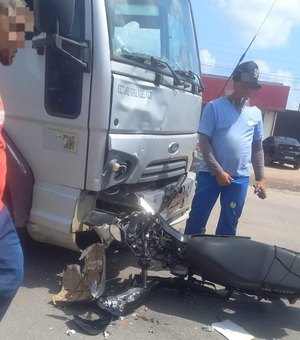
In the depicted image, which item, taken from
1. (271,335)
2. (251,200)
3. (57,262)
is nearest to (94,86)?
(57,262)

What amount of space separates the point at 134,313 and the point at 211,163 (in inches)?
58.8

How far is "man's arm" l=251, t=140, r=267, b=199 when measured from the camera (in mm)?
4723

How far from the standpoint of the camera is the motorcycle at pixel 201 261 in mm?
3527

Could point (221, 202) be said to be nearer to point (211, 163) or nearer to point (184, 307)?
point (211, 163)

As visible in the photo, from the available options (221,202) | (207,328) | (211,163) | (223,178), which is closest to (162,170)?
(211,163)

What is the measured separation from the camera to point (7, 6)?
1.79 m

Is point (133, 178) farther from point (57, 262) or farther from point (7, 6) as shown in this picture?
point (7, 6)

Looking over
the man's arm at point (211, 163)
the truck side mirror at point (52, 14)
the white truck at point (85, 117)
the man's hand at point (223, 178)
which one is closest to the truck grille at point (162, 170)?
the white truck at point (85, 117)

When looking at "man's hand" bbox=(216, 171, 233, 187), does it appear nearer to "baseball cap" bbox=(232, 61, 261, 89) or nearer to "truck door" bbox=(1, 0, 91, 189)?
"baseball cap" bbox=(232, 61, 261, 89)

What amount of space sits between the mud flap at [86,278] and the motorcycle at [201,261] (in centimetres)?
11

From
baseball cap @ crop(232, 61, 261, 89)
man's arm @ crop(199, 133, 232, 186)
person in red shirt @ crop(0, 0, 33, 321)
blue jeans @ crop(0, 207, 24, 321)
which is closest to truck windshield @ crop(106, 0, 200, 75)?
baseball cap @ crop(232, 61, 261, 89)

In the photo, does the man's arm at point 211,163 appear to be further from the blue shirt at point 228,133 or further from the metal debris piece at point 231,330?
the metal debris piece at point 231,330

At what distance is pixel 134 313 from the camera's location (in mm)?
3645

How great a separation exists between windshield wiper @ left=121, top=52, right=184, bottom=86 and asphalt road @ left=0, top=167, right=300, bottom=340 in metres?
1.82
